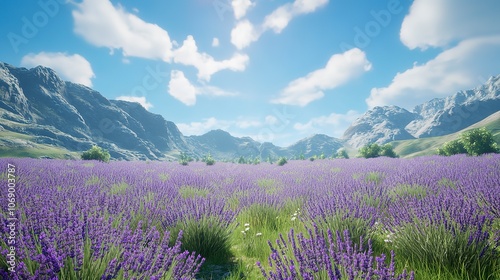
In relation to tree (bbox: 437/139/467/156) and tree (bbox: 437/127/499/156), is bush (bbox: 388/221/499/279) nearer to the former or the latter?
tree (bbox: 437/127/499/156)

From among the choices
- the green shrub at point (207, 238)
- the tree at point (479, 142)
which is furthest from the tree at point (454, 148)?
the green shrub at point (207, 238)

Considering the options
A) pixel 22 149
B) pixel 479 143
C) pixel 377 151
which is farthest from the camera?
pixel 22 149

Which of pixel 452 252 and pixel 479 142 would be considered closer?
pixel 452 252

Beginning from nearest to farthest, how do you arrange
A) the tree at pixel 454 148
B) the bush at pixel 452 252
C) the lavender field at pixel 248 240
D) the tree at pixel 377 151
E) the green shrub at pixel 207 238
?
the lavender field at pixel 248 240
the bush at pixel 452 252
the green shrub at pixel 207 238
the tree at pixel 454 148
the tree at pixel 377 151

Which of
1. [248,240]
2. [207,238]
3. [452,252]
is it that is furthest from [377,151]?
[207,238]

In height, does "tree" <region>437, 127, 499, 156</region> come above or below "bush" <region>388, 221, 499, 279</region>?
above

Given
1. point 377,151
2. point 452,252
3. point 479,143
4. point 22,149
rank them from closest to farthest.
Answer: point 452,252
point 479,143
point 377,151
point 22,149

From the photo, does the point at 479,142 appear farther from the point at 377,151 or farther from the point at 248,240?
the point at 248,240

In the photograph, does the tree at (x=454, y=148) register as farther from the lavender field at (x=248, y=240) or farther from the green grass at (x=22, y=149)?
the green grass at (x=22, y=149)

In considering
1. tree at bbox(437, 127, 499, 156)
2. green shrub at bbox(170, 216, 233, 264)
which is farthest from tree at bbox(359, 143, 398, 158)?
green shrub at bbox(170, 216, 233, 264)

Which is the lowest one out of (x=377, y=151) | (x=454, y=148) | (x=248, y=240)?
(x=248, y=240)

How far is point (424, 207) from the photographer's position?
246 centimetres

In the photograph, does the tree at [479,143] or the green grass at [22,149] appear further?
the green grass at [22,149]

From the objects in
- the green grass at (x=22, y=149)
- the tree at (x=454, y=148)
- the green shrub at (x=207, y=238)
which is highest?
the green grass at (x=22, y=149)
